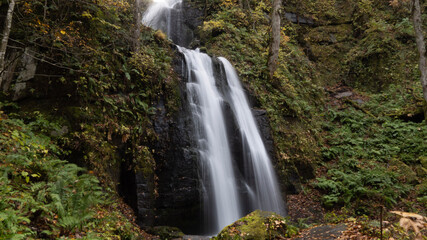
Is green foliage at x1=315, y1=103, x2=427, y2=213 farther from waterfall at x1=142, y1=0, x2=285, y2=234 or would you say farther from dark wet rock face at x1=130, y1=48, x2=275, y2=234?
dark wet rock face at x1=130, y1=48, x2=275, y2=234

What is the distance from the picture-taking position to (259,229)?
520cm

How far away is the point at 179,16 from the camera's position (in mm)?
19297

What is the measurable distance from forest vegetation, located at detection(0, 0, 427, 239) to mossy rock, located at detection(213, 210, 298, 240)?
3 centimetres

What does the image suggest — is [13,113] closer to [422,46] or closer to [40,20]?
[40,20]

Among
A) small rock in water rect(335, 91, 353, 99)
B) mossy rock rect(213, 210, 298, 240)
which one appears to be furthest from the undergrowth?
mossy rock rect(213, 210, 298, 240)

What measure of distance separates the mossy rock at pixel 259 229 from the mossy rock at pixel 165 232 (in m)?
1.58

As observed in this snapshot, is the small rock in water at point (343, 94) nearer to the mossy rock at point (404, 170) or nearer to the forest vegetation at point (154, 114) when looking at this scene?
the forest vegetation at point (154, 114)

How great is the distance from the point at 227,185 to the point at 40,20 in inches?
275

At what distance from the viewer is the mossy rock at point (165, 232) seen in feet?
21.2

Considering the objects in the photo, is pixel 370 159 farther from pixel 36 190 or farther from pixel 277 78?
pixel 36 190

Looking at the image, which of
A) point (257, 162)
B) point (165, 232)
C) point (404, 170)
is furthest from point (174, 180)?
point (404, 170)

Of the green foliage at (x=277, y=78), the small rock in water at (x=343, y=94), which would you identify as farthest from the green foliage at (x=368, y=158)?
the small rock in water at (x=343, y=94)

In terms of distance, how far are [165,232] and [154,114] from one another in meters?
3.43

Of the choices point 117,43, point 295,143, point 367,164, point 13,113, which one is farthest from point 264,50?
point 13,113
